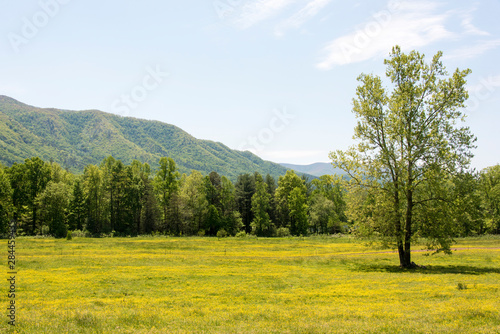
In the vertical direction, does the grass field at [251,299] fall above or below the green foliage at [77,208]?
below

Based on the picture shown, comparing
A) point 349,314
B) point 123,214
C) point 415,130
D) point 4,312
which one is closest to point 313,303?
point 349,314

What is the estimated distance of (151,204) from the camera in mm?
93375

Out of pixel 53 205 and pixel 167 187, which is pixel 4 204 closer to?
pixel 53 205

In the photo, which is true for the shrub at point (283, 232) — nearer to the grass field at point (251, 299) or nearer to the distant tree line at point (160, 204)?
the distant tree line at point (160, 204)

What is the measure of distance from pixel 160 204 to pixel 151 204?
144 inches

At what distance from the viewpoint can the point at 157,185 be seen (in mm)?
92938

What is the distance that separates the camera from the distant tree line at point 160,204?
8034cm

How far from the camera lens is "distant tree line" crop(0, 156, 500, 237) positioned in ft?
264

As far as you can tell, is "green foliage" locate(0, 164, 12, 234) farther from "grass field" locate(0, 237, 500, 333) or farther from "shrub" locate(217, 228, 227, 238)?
"grass field" locate(0, 237, 500, 333)

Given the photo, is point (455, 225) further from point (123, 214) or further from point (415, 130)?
point (123, 214)

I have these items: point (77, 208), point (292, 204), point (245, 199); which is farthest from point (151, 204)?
→ point (292, 204)

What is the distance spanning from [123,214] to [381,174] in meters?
75.1

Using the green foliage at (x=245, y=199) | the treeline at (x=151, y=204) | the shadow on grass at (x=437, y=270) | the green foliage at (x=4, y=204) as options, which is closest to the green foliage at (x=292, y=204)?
the treeline at (x=151, y=204)

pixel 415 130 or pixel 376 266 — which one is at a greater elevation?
pixel 415 130
